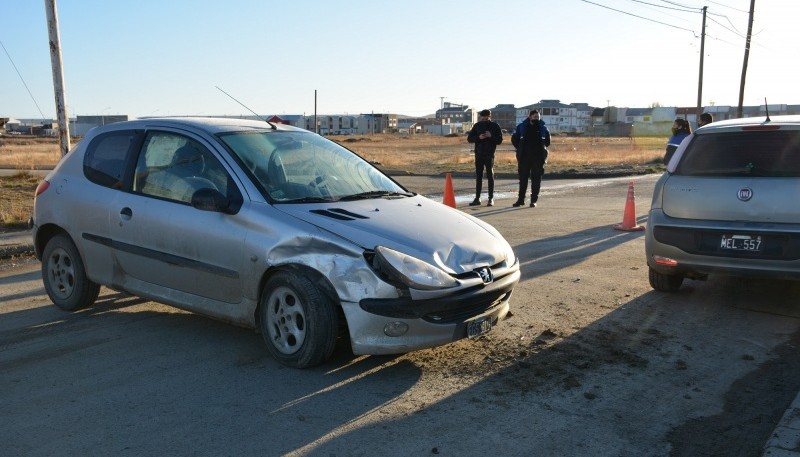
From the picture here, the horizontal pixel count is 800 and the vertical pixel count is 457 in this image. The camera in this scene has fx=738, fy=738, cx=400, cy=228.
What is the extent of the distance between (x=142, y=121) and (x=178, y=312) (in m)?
1.69

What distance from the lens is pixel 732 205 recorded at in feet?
21.0

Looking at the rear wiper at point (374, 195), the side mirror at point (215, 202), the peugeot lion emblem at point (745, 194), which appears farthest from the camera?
the peugeot lion emblem at point (745, 194)

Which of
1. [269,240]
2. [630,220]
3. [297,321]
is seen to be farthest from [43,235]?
[630,220]

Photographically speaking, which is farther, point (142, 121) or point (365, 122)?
point (365, 122)

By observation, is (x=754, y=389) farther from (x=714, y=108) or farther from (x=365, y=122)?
(x=365, y=122)

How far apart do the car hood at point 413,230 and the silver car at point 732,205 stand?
2.14 meters

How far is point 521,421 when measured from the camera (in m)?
4.17

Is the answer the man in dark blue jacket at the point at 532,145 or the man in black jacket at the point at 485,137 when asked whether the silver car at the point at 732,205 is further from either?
the man in black jacket at the point at 485,137

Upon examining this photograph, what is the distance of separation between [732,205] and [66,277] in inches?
232

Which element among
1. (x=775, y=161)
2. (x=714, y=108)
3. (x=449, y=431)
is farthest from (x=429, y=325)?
(x=714, y=108)

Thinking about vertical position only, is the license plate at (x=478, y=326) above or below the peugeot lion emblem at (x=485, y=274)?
below

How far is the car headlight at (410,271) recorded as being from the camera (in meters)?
4.66

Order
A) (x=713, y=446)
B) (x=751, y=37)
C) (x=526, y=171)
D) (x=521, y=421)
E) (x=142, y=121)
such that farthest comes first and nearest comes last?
(x=751, y=37)
(x=526, y=171)
(x=142, y=121)
(x=521, y=421)
(x=713, y=446)

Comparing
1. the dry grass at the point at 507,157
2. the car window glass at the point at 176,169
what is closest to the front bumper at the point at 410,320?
the car window glass at the point at 176,169
